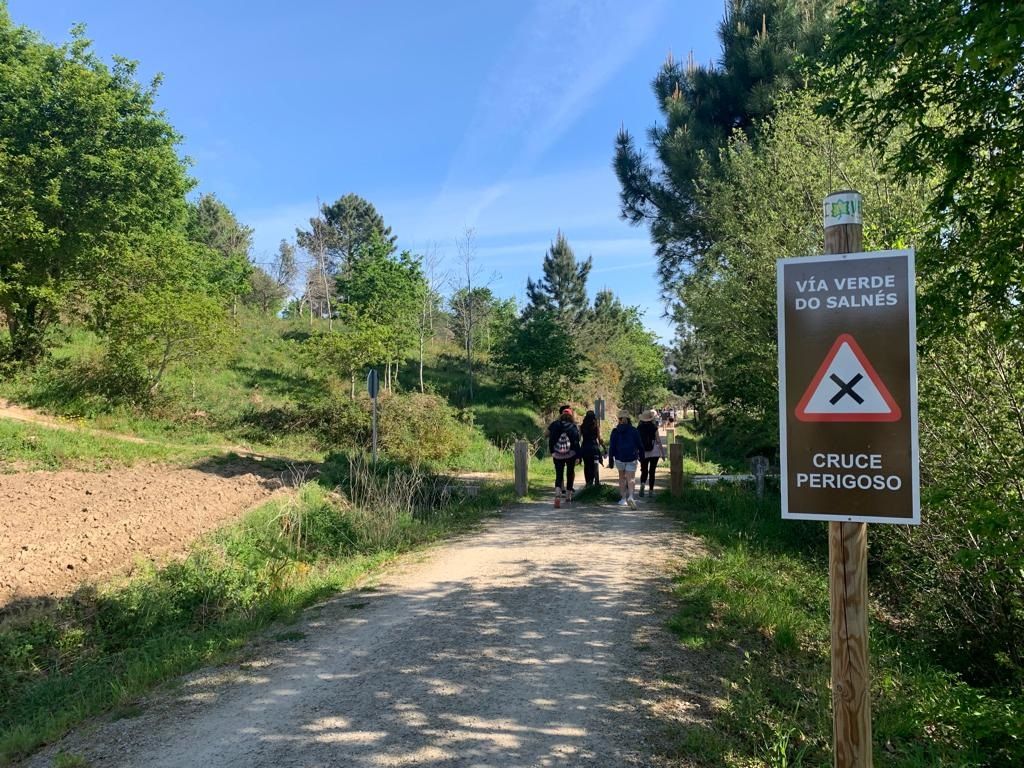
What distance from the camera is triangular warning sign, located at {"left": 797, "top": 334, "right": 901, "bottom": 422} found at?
2.27 meters

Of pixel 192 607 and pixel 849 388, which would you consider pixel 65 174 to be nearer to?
pixel 192 607

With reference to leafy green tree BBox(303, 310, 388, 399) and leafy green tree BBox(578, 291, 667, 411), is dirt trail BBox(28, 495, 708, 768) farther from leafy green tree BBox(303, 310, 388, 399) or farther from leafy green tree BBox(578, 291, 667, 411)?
leafy green tree BBox(578, 291, 667, 411)

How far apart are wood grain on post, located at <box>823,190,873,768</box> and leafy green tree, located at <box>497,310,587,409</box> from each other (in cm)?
2681

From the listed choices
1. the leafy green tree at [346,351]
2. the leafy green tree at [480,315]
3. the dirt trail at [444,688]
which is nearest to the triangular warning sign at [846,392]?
the dirt trail at [444,688]

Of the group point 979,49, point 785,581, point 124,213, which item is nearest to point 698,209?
point 785,581

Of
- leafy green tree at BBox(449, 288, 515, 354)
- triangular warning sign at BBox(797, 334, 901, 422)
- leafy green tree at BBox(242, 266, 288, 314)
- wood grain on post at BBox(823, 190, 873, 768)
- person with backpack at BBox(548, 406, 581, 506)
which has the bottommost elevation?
wood grain on post at BBox(823, 190, 873, 768)

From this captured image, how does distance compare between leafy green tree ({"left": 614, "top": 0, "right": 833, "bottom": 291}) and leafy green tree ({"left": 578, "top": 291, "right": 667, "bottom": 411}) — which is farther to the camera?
leafy green tree ({"left": 578, "top": 291, "right": 667, "bottom": 411})

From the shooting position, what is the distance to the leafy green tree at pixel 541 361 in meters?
29.2

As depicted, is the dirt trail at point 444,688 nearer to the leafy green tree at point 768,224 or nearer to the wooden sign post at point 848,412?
the wooden sign post at point 848,412

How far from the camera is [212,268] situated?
33.1 metres

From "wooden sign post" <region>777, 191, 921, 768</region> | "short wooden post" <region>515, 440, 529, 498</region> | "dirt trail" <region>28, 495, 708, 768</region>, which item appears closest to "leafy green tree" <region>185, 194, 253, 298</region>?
"short wooden post" <region>515, 440, 529, 498</region>

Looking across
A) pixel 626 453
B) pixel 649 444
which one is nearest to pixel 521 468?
pixel 649 444

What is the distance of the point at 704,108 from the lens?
1886 centimetres

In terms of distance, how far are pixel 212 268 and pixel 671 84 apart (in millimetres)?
24698
